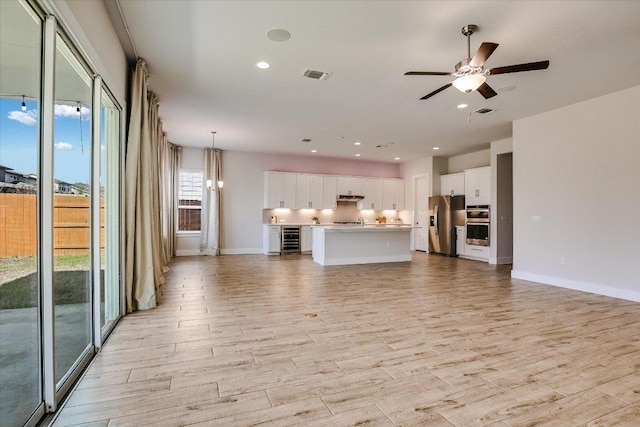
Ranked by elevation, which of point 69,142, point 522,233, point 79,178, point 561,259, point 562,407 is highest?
point 69,142

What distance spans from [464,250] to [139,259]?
8248 mm

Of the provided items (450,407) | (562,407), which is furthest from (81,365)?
(562,407)

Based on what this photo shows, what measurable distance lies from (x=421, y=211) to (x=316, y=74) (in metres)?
7.56

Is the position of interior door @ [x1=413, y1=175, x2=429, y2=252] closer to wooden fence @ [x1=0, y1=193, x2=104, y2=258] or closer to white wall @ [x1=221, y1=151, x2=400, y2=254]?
white wall @ [x1=221, y1=151, x2=400, y2=254]

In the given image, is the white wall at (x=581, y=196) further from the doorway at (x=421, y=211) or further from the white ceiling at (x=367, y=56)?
the doorway at (x=421, y=211)

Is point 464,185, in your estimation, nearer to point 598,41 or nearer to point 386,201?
point 386,201

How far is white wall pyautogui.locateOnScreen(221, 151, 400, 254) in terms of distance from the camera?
31.3ft

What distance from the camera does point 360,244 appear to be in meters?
7.97

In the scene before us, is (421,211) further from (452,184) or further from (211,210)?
(211,210)

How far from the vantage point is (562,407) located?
2.05 meters

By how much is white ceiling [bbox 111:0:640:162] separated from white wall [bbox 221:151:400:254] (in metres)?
2.98

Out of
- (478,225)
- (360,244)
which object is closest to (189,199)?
(360,244)

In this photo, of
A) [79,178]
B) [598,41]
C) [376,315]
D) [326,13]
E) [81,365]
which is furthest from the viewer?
[376,315]

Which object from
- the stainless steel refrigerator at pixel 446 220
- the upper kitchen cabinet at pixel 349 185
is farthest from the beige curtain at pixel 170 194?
the stainless steel refrigerator at pixel 446 220
